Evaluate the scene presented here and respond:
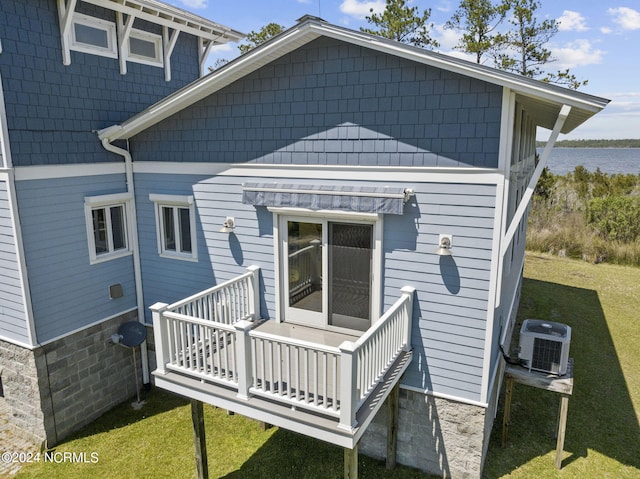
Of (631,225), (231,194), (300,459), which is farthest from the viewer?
(631,225)

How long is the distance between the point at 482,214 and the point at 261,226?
11.0ft

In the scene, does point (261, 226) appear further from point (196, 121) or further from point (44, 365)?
point (44, 365)

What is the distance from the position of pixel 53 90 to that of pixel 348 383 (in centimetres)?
630

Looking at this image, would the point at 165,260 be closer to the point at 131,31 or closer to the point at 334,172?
the point at 334,172

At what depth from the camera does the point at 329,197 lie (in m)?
6.19

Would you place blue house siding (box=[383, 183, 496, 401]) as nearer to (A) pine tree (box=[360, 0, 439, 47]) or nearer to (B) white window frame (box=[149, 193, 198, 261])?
(B) white window frame (box=[149, 193, 198, 261])

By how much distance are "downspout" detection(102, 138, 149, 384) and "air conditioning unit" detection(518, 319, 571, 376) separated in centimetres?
684

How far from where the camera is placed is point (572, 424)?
24.2ft

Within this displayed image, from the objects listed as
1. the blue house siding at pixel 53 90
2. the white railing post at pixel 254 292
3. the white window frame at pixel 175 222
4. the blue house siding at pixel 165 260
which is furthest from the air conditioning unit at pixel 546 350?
the blue house siding at pixel 53 90

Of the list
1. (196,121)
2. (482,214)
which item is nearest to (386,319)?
(482,214)

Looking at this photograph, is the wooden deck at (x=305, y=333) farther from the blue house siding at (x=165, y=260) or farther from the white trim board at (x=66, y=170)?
the white trim board at (x=66, y=170)

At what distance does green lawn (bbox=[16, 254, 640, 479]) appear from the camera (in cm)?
645

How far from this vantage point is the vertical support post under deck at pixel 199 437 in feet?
19.5

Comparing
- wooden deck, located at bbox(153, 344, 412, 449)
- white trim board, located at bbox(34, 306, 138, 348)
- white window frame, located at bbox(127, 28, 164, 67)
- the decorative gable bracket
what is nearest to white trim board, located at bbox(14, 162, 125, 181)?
the decorative gable bracket
